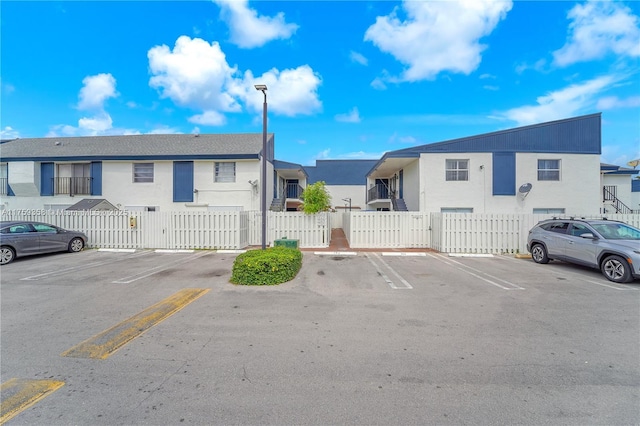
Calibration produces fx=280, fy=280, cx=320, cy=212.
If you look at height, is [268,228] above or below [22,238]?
above

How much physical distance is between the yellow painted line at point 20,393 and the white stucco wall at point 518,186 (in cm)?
1638

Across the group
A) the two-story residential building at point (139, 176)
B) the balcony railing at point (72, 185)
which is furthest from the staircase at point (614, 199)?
the balcony railing at point (72, 185)

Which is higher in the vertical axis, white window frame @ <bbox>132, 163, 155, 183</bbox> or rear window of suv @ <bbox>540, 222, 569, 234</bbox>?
white window frame @ <bbox>132, 163, 155, 183</bbox>

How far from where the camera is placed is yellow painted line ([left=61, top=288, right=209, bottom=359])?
3.73 m

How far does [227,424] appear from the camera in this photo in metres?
2.42

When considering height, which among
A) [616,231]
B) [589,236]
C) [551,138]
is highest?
[551,138]

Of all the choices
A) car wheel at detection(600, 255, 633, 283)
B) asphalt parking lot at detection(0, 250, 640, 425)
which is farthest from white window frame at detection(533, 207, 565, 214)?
asphalt parking lot at detection(0, 250, 640, 425)

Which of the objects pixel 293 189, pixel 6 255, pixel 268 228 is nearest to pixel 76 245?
pixel 6 255

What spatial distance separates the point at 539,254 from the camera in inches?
402

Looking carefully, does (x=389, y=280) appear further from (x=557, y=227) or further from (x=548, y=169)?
(x=548, y=169)

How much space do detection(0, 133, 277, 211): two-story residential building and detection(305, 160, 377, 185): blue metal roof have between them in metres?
23.9

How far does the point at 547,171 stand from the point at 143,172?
82.2ft

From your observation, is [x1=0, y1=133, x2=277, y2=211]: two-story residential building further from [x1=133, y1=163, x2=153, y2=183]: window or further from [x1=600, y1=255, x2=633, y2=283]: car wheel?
[x1=600, y1=255, x2=633, y2=283]: car wheel

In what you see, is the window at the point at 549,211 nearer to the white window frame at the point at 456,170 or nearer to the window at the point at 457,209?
the window at the point at 457,209
